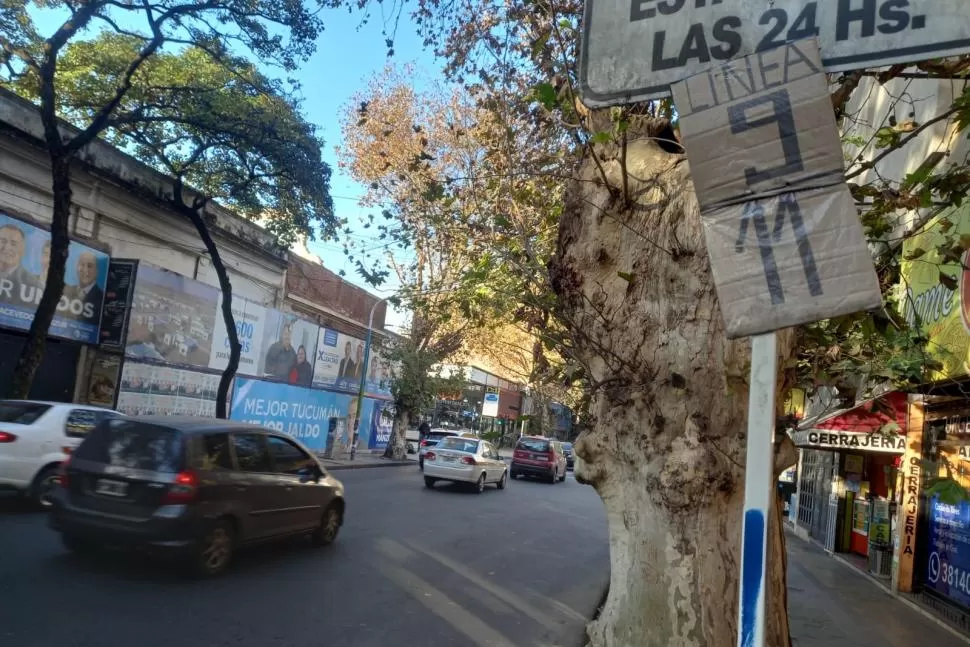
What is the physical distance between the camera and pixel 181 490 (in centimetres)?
702

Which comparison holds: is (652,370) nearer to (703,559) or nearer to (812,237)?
(703,559)

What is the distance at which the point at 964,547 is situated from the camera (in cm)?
910

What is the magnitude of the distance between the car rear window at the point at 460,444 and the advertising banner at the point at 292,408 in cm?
607

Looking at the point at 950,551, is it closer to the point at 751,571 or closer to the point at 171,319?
the point at 751,571

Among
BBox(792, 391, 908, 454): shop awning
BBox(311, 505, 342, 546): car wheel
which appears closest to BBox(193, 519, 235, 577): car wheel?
BBox(311, 505, 342, 546): car wheel

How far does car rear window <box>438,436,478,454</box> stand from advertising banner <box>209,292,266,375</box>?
6470 mm

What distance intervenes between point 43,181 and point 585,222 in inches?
612

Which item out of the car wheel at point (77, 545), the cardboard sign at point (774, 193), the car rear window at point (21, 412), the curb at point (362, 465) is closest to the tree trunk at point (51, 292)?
the car rear window at point (21, 412)

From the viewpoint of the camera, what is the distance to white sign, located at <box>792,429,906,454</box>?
11302 millimetres

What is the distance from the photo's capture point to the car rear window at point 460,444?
19375 millimetres

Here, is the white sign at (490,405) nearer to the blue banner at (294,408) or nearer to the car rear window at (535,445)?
the blue banner at (294,408)

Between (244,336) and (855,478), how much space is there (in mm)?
17029

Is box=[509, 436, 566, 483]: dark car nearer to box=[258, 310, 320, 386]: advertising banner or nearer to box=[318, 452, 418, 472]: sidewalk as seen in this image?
box=[318, 452, 418, 472]: sidewalk

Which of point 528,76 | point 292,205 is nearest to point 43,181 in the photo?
point 292,205
